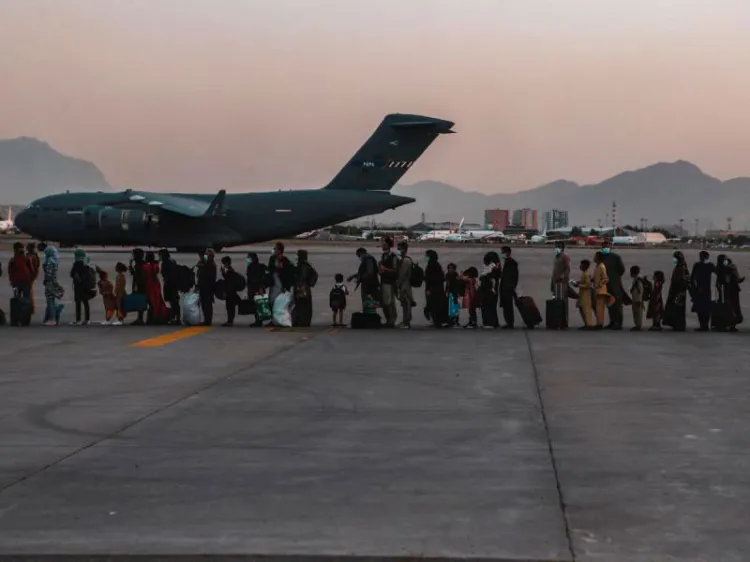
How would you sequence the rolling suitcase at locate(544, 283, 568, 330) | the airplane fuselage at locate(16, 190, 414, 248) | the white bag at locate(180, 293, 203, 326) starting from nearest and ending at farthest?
the rolling suitcase at locate(544, 283, 568, 330) < the white bag at locate(180, 293, 203, 326) < the airplane fuselage at locate(16, 190, 414, 248)

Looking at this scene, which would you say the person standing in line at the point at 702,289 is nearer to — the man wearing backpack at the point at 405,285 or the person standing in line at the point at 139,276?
the man wearing backpack at the point at 405,285

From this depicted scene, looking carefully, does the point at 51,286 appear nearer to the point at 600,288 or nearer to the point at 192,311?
the point at 192,311

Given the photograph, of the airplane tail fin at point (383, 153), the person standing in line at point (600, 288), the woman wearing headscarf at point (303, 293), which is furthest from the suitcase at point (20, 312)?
the airplane tail fin at point (383, 153)

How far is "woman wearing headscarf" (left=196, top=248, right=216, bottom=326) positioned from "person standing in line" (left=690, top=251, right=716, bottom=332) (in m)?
9.28

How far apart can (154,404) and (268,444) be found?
2710 mm

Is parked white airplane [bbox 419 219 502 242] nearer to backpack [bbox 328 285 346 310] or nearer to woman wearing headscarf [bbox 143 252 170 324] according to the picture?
woman wearing headscarf [bbox 143 252 170 324]

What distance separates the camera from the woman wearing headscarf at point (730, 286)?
21.4 meters

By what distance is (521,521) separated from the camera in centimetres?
740

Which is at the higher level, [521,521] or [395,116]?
[395,116]

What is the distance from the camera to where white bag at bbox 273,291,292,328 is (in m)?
21.9

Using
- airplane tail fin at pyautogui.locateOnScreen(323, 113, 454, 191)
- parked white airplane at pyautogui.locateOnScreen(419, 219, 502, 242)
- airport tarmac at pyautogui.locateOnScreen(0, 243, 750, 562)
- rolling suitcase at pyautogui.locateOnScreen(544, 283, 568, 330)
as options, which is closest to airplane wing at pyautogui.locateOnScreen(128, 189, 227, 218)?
airplane tail fin at pyautogui.locateOnScreen(323, 113, 454, 191)

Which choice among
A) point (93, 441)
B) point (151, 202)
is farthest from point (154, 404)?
point (151, 202)

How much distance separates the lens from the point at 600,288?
21703 mm

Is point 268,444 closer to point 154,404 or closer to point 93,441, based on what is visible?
point 93,441
